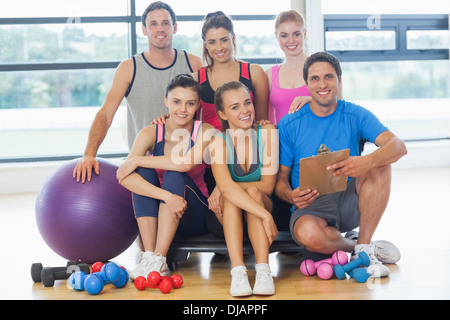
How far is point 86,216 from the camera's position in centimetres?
227

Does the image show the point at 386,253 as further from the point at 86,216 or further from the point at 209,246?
the point at 86,216

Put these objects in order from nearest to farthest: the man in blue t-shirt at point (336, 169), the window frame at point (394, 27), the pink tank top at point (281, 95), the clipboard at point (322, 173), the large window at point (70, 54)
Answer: the clipboard at point (322, 173), the man in blue t-shirt at point (336, 169), the pink tank top at point (281, 95), the large window at point (70, 54), the window frame at point (394, 27)

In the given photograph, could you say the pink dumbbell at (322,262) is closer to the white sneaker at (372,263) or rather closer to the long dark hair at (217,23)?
the white sneaker at (372,263)

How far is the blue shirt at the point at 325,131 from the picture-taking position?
226 cm

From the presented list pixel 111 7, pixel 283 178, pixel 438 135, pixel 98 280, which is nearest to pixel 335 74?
pixel 283 178

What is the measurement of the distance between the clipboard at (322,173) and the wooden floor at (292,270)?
366 mm

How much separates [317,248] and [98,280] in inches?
33.8

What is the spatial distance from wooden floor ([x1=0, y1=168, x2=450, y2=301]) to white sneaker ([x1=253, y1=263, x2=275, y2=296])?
3 cm

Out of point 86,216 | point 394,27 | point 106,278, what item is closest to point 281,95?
point 86,216

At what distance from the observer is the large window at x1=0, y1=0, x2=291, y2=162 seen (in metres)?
4.93

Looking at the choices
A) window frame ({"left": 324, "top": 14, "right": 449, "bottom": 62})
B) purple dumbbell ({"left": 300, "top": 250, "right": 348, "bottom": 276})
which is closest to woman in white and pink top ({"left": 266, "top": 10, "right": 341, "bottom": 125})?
purple dumbbell ({"left": 300, "top": 250, "right": 348, "bottom": 276})

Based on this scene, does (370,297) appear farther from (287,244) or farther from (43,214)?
(43,214)

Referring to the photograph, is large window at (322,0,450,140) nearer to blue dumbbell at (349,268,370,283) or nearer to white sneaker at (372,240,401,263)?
white sneaker at (372,240,401,263)

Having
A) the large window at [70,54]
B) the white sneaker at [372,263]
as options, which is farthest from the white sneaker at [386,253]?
the large window at [70,54]
